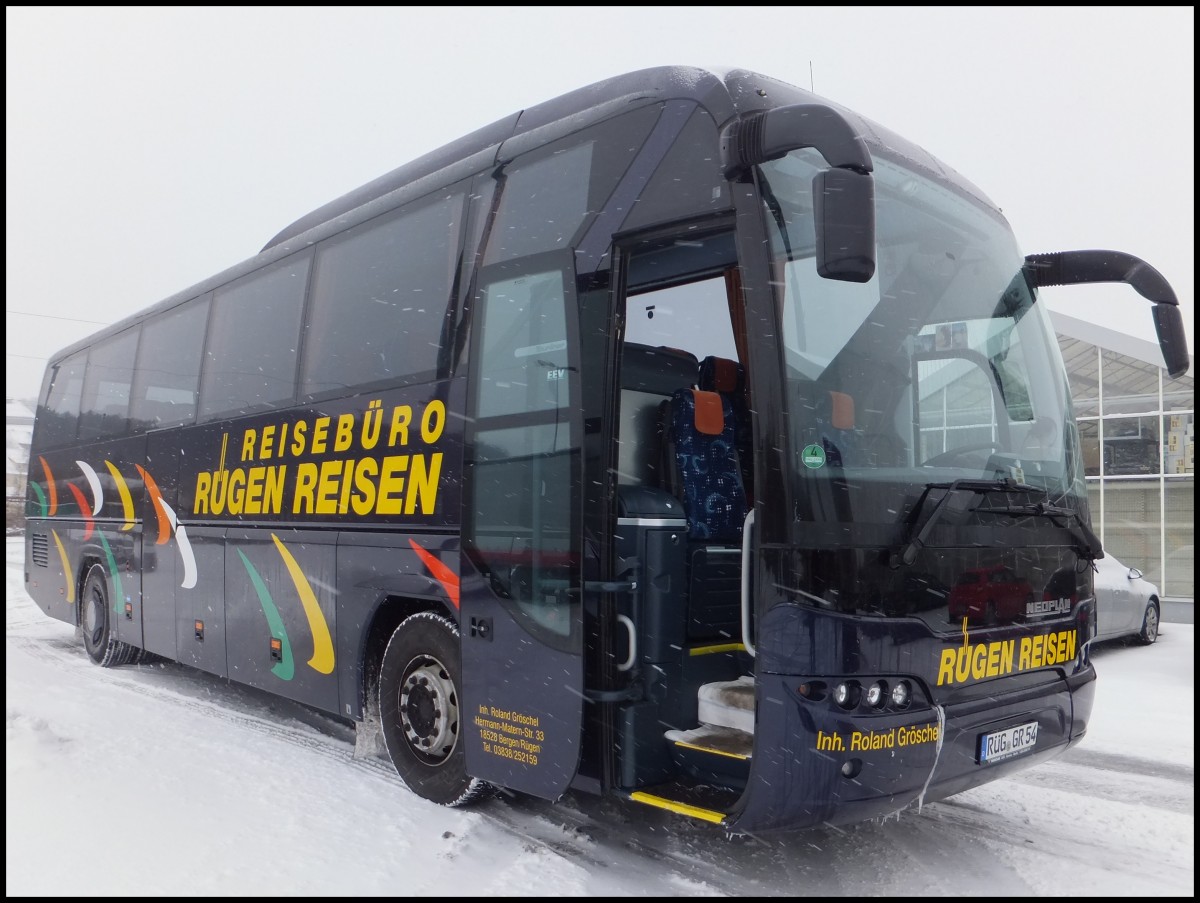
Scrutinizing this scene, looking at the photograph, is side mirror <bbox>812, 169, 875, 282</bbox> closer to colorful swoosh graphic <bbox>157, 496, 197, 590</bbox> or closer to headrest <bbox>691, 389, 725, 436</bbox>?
headrest <bbox>691, 389, 725, 436</bbox>

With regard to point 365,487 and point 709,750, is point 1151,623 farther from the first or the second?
point 365,487

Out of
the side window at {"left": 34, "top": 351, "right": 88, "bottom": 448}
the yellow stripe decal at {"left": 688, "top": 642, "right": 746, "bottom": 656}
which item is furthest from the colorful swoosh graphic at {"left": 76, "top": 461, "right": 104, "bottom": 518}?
the yellow stripe decal at {"left": 688, "top": 642, "right": 746, "bottom": 656}

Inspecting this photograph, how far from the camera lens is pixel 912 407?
163 inches

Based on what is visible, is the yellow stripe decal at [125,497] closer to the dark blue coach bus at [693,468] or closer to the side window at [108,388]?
the side window at [108,388]

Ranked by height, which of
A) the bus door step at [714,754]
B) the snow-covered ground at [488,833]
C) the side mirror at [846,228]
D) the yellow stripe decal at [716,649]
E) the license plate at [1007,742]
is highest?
the side mirror at [846,228]

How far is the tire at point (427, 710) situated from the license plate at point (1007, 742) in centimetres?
248

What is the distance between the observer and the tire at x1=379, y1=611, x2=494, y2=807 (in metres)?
5.27

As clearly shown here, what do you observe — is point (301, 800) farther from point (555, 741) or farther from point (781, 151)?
point (781, 151)

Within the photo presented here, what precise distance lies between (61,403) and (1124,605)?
13.0m

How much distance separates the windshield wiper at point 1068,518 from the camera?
14.1 ft

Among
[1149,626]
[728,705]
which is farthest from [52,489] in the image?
[1149,626]

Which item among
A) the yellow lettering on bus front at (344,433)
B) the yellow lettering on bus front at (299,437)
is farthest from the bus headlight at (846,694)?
the yellow lettering on bus front at (299,437)

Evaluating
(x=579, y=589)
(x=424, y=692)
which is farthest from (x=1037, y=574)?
(x=424, y=692)

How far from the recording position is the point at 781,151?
3830 millimetres
